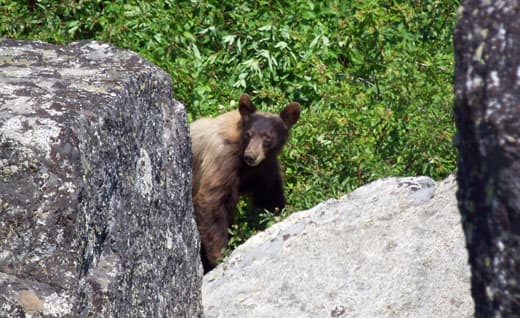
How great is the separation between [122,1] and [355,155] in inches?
153

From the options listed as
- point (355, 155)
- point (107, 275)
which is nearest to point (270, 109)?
point (355, 155)

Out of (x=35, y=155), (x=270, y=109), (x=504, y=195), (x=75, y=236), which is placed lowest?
(x=270, y=109)

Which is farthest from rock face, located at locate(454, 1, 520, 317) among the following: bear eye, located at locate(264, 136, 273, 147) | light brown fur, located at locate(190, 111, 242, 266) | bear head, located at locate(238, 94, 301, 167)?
bear eye, located at locate(264, 136, 273, 147)

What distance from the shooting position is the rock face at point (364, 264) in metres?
5.54

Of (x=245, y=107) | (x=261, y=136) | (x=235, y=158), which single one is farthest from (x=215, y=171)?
(x=245, y=107)

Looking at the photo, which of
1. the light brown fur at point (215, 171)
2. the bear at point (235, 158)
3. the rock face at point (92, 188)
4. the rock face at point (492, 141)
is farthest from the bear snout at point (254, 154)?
the rock face at point (492, 141)

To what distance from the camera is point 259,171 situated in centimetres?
1060

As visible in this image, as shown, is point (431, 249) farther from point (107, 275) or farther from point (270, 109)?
point (270, 109)

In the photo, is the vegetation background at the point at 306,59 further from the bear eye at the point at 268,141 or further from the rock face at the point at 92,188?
the rock face at the point at 92,188

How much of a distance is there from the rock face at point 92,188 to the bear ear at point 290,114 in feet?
15.3

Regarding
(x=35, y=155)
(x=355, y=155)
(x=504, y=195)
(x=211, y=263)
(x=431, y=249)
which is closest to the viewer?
(x=504, y=195)

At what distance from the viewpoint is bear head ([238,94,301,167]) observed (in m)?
10.3

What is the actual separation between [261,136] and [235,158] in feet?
1.20

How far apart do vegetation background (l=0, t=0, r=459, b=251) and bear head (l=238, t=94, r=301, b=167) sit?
14 cm
